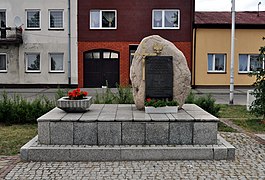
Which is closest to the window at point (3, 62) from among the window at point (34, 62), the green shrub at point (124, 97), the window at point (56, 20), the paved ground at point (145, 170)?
the window at point (34, 62)

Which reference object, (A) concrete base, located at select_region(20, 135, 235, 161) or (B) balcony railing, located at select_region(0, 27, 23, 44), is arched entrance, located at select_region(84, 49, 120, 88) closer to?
(B) balcony railing, located at select_region(0, 27, 23, 44)

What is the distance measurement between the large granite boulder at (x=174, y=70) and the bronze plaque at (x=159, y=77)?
0.35ft

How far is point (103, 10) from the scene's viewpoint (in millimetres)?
26156

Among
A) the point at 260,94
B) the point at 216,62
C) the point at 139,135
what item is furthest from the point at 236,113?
the point at 216,62

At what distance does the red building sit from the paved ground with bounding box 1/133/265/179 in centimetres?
1979

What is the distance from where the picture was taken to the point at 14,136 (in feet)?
28.5

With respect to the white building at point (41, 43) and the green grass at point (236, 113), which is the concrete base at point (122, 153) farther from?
the white building at point (41, 43)

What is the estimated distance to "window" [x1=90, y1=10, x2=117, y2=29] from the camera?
85.9 ft

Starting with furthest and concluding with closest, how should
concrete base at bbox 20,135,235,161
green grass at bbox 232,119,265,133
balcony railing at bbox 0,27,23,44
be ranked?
balcony railing at bbox 0,27,23,44 → green grass at bbox 232,119,265,133 → concrete base at bbox 20,135,235,161

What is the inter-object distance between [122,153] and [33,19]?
22.4 metres

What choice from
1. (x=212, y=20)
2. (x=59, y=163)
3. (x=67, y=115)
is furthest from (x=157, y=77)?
(x=212, y=20)

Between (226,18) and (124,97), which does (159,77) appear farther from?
(226,18)

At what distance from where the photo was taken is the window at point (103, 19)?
26188mm

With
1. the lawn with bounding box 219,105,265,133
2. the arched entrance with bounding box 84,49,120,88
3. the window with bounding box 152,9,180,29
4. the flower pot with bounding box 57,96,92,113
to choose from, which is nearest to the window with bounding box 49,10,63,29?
the arched entrance with bounding box 84,49,120,88
